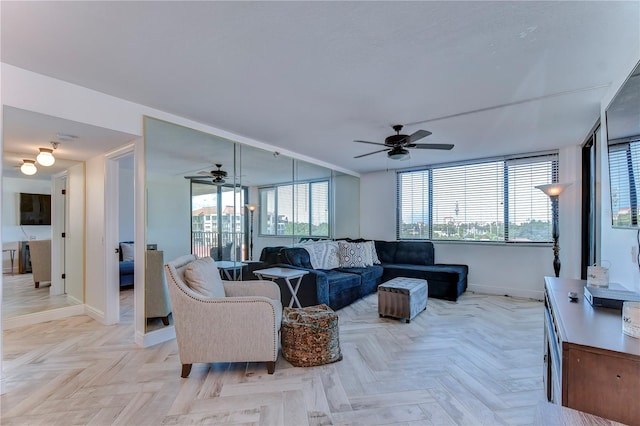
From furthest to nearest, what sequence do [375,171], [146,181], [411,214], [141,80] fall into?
[375,171] < [411,214] < [146,181] < [141,80]

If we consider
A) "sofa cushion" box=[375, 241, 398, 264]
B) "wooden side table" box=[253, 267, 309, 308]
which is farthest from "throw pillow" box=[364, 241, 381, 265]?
"wooden side table" box=[253, 267, 309, 308]

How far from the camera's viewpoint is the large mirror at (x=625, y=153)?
1.59 meters

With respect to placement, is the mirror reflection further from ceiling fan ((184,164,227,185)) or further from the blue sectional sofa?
the blue sectional sofa

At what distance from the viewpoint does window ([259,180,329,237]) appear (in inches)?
182

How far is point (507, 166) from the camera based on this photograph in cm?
507

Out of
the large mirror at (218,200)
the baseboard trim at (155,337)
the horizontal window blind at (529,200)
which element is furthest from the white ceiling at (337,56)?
the baseboard trim at (155,337)

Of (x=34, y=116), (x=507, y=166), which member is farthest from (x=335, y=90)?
(x=507, y=166)

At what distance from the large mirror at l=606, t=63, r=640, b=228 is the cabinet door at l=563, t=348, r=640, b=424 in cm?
100

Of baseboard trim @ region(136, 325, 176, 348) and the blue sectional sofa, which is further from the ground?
the blue sectional sofa

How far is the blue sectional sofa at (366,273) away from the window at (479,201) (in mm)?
524

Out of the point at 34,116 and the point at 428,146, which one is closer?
the point at 34,116

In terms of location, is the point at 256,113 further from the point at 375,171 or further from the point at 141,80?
the point at 375,171

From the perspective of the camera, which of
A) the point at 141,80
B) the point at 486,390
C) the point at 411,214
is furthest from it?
the point at 411,214

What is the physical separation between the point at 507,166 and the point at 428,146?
8.64ft
